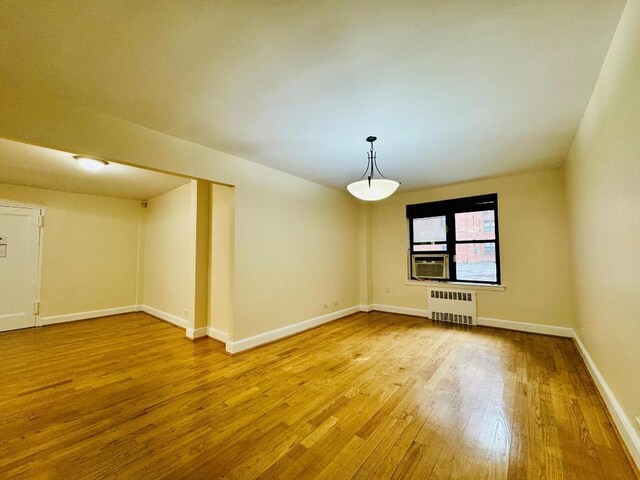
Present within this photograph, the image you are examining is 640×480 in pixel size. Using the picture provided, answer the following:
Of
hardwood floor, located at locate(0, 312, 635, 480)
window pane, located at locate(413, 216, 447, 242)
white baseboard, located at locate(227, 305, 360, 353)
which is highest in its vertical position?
window pane, located at locate(413, 216, 447, 242)

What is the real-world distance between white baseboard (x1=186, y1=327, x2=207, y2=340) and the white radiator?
13.2 ft

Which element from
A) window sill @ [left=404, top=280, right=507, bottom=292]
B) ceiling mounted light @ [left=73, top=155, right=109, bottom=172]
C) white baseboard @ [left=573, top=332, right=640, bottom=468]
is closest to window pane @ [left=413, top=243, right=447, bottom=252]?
window sill @ [left=404, top=280, right=507, bottom=292]

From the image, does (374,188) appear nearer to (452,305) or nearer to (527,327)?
(452,305)

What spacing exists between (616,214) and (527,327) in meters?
3.15

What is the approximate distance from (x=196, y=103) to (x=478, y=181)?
4.59 meters

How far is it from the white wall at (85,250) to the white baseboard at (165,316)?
1.27ft

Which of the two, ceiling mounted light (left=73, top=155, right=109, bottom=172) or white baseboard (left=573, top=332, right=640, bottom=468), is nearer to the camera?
white baseboard (left=573, top=332, right=640, bottom=468)

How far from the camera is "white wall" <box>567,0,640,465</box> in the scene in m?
1.46

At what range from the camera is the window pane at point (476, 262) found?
461cm

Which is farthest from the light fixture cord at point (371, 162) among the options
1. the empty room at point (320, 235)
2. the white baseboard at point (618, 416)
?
the white baseboard at point (618, 416)

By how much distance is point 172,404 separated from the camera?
87.4 inches

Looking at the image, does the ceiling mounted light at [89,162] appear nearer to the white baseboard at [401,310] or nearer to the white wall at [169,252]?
the white wall at [169,252]

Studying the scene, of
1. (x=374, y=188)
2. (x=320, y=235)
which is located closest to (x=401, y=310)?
(x=320, y=235)

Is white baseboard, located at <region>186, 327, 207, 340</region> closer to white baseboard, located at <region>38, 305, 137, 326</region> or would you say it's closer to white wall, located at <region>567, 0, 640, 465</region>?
white baseboard, located at <region>38, 305, 137, 326</region>
